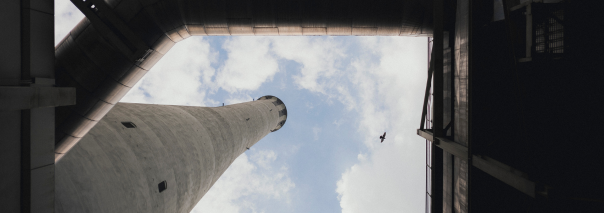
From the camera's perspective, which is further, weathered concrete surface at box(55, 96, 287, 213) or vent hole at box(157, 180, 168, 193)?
vent hole at box(157, 180, 168, 193)

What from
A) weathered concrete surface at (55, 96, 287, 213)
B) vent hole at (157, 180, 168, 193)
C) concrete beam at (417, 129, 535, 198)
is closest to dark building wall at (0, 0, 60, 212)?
weathered concrete surface at (55, 96, 287, 213)

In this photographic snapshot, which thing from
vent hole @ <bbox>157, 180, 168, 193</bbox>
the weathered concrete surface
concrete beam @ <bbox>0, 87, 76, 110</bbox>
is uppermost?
concrete beam @ <bbox>0, 87, 76, 110</bbox>

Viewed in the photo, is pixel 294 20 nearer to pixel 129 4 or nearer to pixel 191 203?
pixel 129 4

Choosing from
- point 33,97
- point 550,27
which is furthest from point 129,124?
point 550,27

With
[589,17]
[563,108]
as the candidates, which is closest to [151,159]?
[563,108]

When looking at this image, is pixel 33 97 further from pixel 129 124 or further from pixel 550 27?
pixel 550 27

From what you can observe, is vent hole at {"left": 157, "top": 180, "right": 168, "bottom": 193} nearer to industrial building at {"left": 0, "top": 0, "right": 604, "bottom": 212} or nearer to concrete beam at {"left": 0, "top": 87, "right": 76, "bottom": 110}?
industrial building at {"left": 0, "top": 0, "right": 604, "bottom": 212}

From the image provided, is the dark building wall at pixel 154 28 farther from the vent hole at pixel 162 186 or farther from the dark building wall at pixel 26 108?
the vent hole at pixel 162 186
